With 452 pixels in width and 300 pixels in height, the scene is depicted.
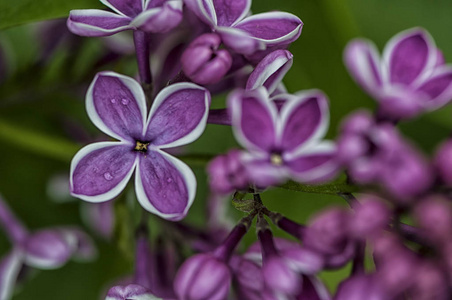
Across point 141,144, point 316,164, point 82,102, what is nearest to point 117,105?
point 141,144

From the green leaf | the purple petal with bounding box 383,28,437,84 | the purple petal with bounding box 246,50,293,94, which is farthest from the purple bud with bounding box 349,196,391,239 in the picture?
the green leaf

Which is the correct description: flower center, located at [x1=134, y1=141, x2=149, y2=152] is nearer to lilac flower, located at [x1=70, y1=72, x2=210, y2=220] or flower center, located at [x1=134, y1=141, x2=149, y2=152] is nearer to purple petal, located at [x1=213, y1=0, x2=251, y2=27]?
lilac flower, located at [x1=70, y1=72, x2=210, y2=220]

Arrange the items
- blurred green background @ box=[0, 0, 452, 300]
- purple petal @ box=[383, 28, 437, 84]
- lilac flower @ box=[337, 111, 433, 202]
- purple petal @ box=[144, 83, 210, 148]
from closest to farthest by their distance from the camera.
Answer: lilac flower @ box=[337, 111, 433, 202] < purple petal @ box=[383, 28, 437, 84] < purple petal @ box=[144, 83, 210, 148] < blurred green background @ box=[0, 0, 452, 300]

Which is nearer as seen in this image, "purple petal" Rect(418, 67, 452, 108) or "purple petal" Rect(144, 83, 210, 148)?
"purple petal" Rect(418, 67, 452, 108)

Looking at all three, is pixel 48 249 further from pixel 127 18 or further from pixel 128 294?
pixel 127 18

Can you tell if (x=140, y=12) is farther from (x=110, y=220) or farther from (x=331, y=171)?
(x=110, y=220)

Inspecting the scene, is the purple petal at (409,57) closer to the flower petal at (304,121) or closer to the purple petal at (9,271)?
the flower petal at (304,121)
